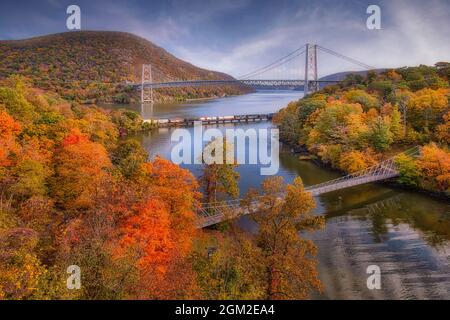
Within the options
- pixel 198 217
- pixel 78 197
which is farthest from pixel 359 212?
pixel 78 197

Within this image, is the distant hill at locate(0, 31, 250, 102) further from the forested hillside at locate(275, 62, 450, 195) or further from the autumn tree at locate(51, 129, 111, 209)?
the autumn tree at locate(51, 129, 111, 209)

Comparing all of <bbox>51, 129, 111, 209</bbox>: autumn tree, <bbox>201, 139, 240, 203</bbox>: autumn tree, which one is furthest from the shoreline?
<bbox>51, 129, 111, 209</bbox>: autumn tree

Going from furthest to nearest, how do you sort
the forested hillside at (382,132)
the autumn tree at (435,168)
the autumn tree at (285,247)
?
the forested hillside at (382,132) < the autumn tree at (435,168) < the autumn tree at (285,247)

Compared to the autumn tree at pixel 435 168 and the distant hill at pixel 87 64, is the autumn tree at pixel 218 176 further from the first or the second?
the distant hill at pixel 87 64

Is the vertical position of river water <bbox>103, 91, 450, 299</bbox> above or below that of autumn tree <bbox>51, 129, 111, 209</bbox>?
below

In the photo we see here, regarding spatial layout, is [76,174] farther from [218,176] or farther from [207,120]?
[207,120]

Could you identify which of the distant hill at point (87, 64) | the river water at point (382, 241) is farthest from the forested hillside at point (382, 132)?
the distant hill at point (87, 64)

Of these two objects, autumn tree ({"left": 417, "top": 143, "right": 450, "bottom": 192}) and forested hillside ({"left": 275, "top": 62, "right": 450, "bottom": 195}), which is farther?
forested hillside ({"left": 275, "top": 62, "right": 450, "bottom": 195})
